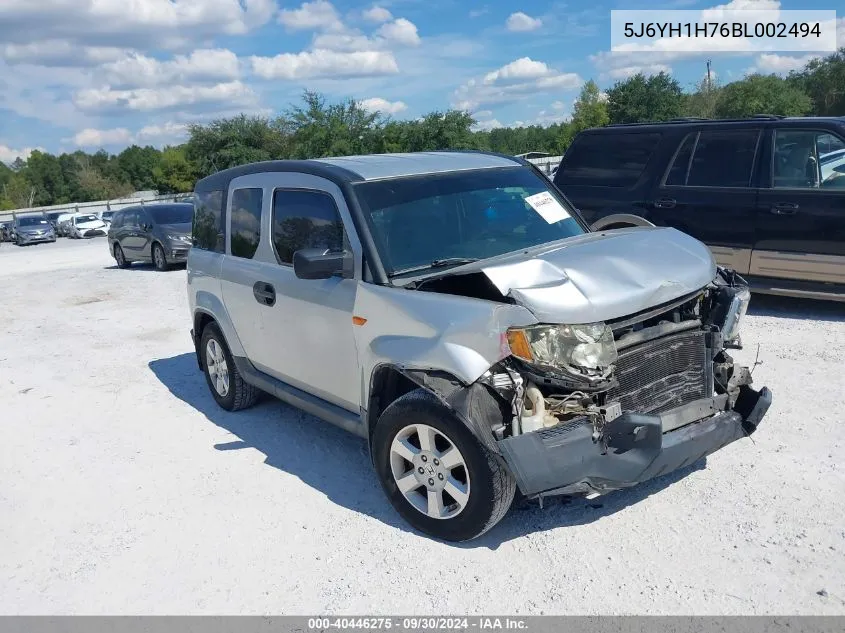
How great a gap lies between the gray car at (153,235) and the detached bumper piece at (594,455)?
13.5 meters

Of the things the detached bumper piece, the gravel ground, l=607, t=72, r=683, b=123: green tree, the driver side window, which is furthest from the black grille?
l=607, t=72, r=683, b=123: green tree

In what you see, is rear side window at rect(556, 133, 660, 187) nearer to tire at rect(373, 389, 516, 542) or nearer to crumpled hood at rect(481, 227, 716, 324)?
crumpled hood at rect(481, 227, 716, 324)

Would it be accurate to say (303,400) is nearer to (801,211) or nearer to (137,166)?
(801,211)

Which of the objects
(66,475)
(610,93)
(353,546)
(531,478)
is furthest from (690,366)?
(610,93)

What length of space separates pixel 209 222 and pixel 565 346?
3.58 m

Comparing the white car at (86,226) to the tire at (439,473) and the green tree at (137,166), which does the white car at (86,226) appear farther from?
the green tree at (137,166)

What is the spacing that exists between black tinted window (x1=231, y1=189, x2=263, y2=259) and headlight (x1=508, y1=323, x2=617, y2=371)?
2.51 m

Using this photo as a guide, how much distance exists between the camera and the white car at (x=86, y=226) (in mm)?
37781

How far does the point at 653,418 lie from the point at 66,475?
13.0ft

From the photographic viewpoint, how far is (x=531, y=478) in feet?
10.9

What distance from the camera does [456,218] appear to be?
14.9 ft

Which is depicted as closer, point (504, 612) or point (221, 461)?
point (504, 612)

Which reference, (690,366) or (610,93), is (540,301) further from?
(610,93)

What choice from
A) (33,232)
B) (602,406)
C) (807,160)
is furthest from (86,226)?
(602,406)
